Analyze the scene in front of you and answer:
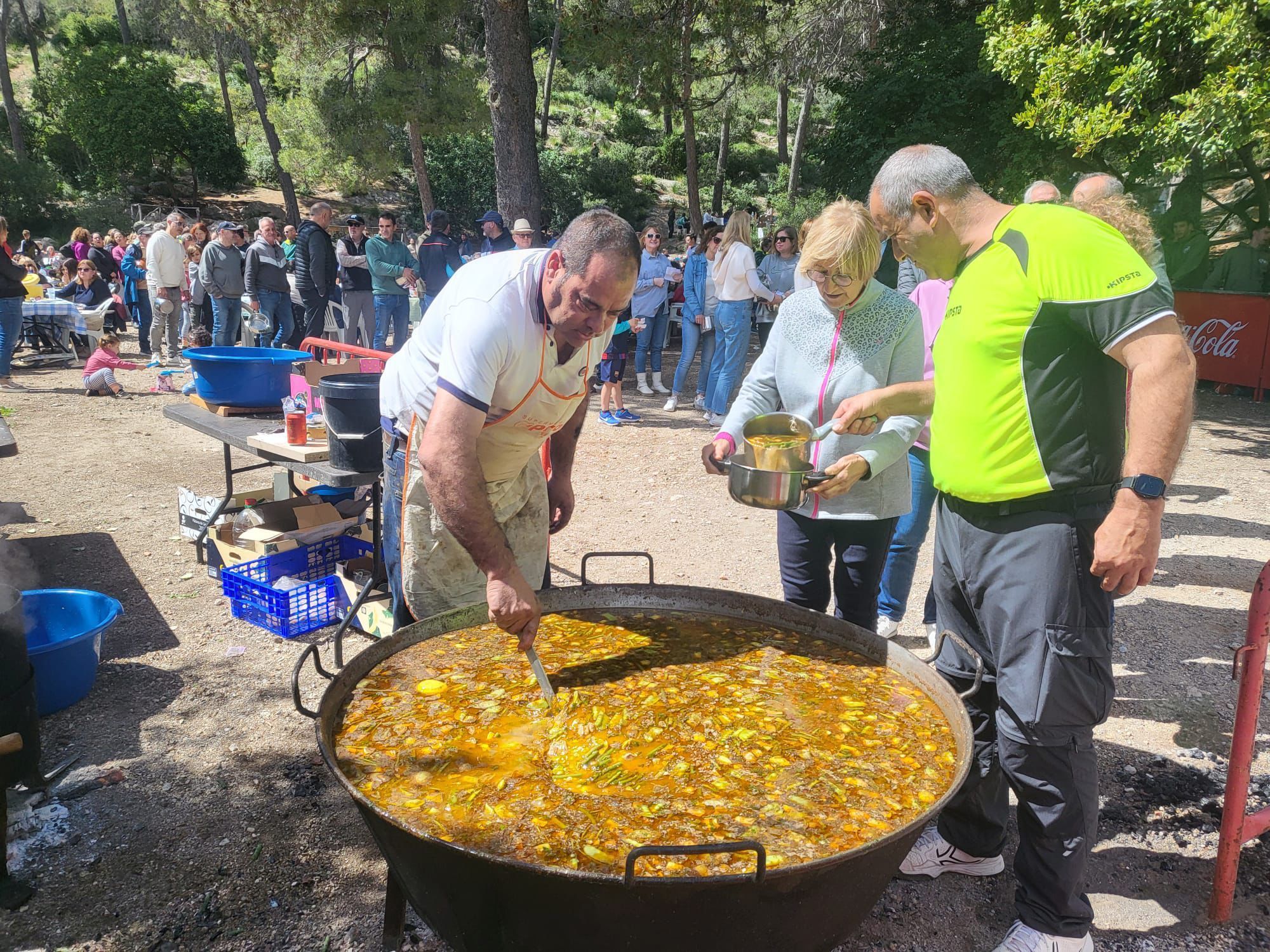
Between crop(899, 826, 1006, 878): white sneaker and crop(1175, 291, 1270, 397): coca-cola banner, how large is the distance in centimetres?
1155

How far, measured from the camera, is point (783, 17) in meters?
21.7

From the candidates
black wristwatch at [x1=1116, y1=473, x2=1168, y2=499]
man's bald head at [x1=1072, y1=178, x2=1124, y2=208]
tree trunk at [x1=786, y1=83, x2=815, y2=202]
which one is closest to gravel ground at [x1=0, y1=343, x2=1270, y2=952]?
black wristwatch at [x1=1116, y1=473, x2=1168, y2=499]

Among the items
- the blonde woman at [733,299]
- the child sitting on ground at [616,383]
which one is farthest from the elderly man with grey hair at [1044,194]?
the child sitting on ground at [616,383]

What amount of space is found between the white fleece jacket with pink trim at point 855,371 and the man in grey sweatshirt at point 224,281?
33.7 feet

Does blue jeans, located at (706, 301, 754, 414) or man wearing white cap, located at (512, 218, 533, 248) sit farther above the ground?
man wearing white cap, located at (512, 218, 533, 248)

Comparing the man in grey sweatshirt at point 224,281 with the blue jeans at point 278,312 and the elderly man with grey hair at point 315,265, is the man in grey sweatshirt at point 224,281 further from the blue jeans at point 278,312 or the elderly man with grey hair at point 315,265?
the elderly man with grey hair at point 315,265

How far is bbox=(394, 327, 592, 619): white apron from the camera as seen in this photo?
2.91m

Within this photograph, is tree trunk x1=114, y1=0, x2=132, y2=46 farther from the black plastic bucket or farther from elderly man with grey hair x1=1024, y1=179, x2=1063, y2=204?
elderly man with grey hair x1=1024, y1=179, x2=1063, y2=204

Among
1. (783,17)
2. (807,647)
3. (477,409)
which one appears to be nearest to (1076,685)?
(807,647)

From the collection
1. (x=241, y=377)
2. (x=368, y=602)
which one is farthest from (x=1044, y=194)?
(x=241, y=377)

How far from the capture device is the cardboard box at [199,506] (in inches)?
244

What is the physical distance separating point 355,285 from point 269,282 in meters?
1.34

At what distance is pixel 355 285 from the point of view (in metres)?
12.7

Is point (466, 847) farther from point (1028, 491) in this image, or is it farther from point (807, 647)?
point (1028, 491)
